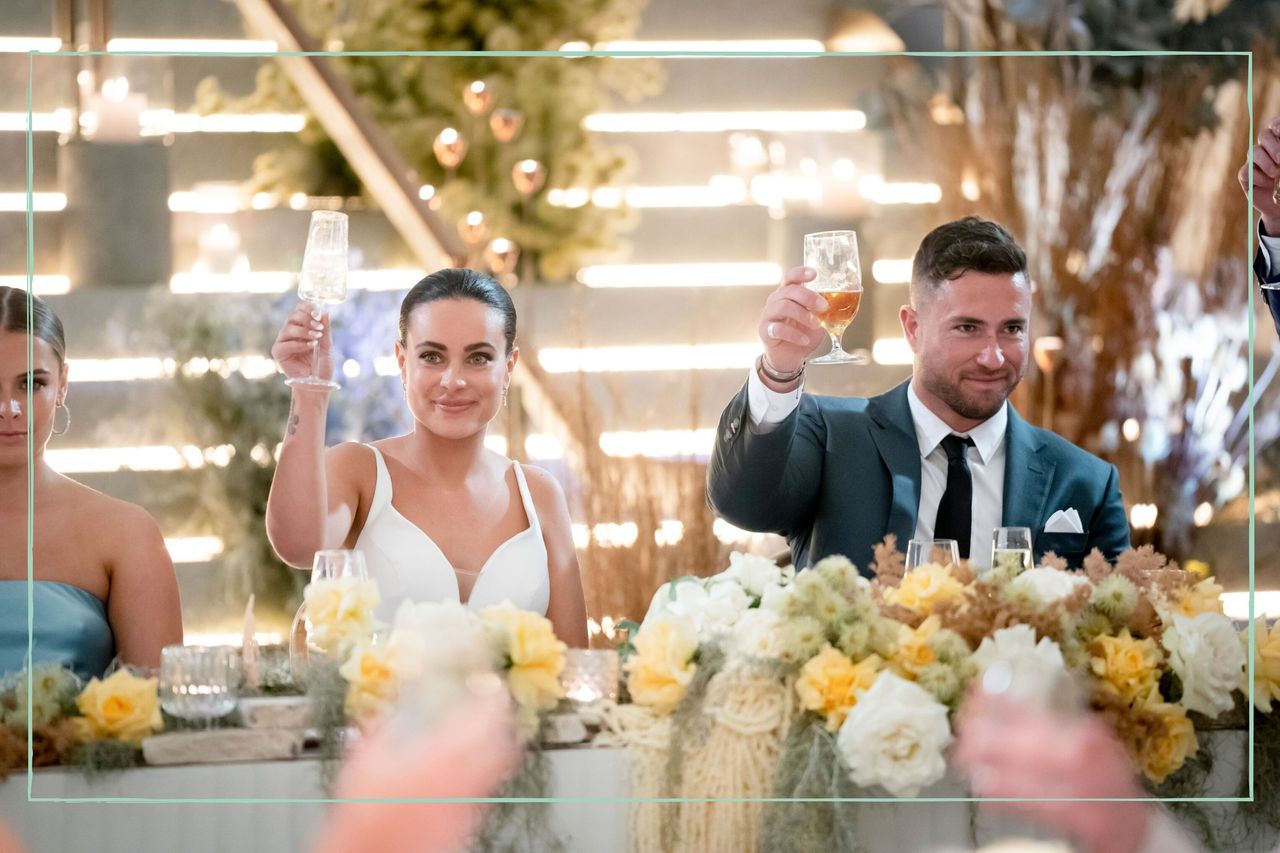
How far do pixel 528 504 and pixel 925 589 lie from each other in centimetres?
59

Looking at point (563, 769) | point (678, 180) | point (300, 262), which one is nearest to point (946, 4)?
point (678, 180)

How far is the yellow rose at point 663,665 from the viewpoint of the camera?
207cm

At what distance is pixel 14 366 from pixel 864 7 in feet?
7.48

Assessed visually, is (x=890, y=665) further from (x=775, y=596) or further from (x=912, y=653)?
(x=775, y=596)

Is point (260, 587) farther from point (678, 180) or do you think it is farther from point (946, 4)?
point (946, 4)

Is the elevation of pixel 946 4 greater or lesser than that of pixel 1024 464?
greater

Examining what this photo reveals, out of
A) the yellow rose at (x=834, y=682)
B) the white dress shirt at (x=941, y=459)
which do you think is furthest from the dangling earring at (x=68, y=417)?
the yellow rose at (x=834, y=682)

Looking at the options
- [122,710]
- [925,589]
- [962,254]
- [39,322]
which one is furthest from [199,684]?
[962,254]

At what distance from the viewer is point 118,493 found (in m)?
2.12

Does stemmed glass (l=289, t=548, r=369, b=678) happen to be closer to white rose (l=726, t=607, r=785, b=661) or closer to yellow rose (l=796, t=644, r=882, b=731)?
white rose (l=726, t=607, r=785, b=661)

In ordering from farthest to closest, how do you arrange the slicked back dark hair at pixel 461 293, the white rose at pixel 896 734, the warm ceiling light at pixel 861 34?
the warm ceiling light at pixel 861 34 < the slicked back dark hair at pixel 461 293 < the white rose at pixel 896 734

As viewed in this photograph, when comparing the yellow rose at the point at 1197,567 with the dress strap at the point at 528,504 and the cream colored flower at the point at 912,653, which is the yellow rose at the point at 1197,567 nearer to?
the cream colored flower at the point at 912,653

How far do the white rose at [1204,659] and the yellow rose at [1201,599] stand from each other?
0.02 m

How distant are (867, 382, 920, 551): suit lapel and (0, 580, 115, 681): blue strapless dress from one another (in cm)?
118
